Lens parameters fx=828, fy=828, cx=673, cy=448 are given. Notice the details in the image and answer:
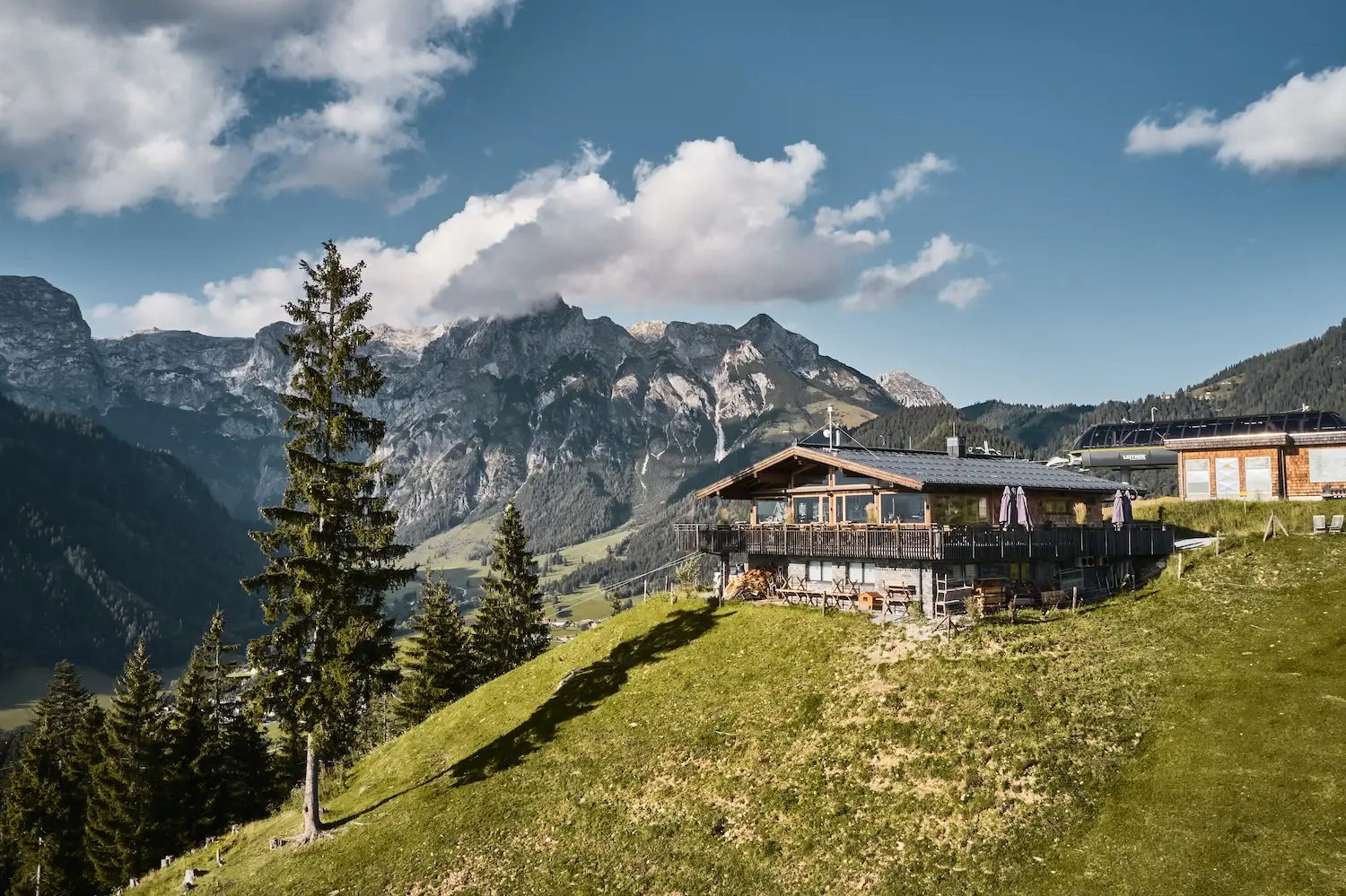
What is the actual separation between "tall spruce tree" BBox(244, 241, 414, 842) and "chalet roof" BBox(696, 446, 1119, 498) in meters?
19.2

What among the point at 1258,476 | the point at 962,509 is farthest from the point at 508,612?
the point at 1258,476

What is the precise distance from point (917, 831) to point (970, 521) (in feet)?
77.6

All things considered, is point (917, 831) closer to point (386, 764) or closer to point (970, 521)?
point (970, 521)

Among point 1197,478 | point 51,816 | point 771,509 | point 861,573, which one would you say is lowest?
point 51,816

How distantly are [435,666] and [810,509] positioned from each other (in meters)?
32.8

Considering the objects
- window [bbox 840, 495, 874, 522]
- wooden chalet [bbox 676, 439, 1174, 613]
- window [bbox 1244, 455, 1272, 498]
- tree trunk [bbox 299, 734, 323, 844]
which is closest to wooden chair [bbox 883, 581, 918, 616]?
wooden chalet [bbox 676, 439, 1174, 613]

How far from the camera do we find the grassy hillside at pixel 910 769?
66.5ft

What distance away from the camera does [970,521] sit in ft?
141

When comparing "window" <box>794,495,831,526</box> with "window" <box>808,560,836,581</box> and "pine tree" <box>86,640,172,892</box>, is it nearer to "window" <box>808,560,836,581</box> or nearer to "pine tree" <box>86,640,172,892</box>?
"window" <box>808,560,836,581</box>

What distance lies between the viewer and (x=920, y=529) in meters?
37.1

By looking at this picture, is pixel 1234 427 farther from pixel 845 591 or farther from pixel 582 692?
pixel 582 692

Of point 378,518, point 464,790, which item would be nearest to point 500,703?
A: point 464,790

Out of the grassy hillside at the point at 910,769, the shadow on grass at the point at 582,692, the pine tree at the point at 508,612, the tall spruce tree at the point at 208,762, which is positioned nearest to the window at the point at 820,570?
the grassy hillside at the point at 910,769

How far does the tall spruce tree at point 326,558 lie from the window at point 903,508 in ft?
76.9
